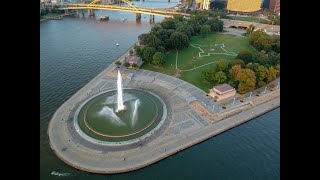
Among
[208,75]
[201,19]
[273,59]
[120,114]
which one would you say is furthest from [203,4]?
[120,114]

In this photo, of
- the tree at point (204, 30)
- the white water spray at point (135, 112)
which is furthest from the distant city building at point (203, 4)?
the white water spray at point (135, 112)

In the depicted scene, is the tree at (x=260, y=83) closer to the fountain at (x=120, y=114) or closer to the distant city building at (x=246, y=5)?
the fountain at (x=120, y=114)

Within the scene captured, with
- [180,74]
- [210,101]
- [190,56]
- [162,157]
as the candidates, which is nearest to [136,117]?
[162,157]

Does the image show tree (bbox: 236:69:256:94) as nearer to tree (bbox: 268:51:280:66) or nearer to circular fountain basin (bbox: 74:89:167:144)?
tree (bbox: 268:51:280:66)
